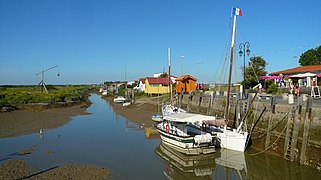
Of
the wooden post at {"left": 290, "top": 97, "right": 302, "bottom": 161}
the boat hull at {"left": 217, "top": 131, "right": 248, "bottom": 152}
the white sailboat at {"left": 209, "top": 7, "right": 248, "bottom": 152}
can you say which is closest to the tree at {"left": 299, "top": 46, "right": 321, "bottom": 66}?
the white sailboat at {"left": 209, "top": 7, "right": 248, "bottom": 152}

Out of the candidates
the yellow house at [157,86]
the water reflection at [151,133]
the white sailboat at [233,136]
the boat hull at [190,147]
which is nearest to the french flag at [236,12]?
the white sailboat at [233,136]

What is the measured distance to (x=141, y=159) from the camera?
1958 cm

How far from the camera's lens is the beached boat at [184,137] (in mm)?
19594

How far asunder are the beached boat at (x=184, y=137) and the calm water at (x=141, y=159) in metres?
0.60

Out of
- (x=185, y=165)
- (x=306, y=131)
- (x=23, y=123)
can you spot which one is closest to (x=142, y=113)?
(x=23, y=123)

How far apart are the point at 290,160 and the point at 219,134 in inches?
215

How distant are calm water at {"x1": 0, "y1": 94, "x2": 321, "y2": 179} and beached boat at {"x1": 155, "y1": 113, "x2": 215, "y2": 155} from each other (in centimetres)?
60

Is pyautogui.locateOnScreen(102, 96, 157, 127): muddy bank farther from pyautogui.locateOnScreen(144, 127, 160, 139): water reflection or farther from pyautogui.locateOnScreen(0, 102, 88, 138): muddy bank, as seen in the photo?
pyautogui.locateOnScreen(0, 102, 88, 138): muddy bank

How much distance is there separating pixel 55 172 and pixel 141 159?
6206mm

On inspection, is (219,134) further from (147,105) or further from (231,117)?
(147,105)

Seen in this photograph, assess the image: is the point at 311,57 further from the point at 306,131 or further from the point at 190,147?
the point at 190,147

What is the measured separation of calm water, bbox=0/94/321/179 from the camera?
16344mm

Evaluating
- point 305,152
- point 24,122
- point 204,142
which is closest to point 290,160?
point 305,152

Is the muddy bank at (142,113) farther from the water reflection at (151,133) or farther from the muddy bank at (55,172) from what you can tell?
the muddy bank at (55,172)
